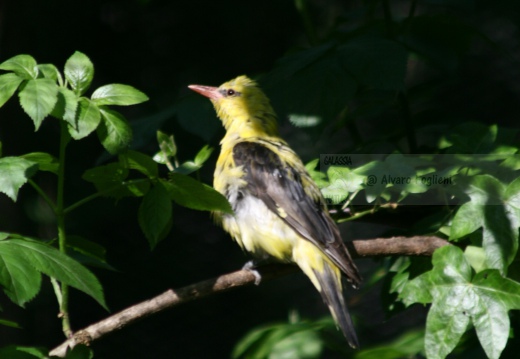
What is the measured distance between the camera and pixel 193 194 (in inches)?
86.0

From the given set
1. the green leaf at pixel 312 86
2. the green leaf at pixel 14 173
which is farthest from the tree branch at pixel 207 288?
the green leaf at pixel 312 86

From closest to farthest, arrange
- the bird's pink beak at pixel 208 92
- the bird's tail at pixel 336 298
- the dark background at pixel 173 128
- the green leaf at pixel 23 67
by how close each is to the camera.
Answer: the green leaf at pixel 23 67 → the bird's tail at pixel 336 298 → the bird's pink beak at pixel 208 92 → the dark background at pixel 173 128

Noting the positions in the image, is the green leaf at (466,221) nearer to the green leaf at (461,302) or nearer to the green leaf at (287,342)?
the green leaf at (461,302)

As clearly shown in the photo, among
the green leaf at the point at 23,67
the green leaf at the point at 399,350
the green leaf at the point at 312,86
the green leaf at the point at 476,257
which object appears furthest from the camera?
the green leaf at the point at 312,86

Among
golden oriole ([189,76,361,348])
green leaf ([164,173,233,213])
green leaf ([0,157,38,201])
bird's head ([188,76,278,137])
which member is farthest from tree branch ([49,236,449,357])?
bird's head ([188,76,278,137])

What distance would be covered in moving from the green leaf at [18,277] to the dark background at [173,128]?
2.70 m

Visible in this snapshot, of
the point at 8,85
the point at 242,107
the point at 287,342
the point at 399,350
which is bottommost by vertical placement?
the point at 399,350

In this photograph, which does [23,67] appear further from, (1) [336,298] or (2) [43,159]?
(1) [336,298]

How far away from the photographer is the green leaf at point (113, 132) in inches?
80.5

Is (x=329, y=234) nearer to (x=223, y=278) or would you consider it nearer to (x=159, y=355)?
(x=223, y=278)

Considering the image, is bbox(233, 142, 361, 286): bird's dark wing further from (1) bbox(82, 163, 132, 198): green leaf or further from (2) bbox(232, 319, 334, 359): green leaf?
(1) bbox(82, 163, 132, 198): green leaf

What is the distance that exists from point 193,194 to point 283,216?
4.03ft

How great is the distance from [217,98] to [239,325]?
258 centimetres

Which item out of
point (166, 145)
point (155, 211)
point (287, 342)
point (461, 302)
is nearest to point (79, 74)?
point (155, 211)
